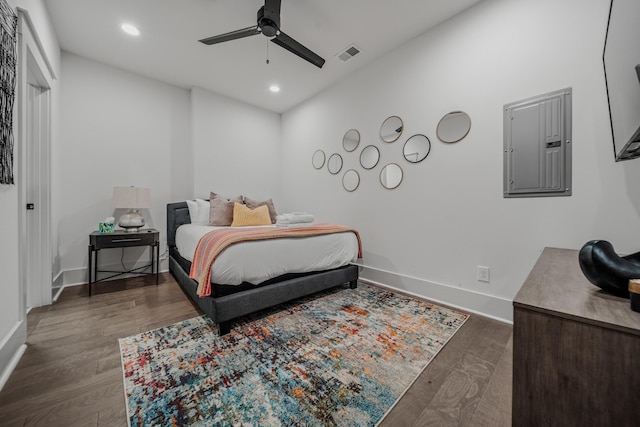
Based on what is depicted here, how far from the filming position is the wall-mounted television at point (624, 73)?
950 mm

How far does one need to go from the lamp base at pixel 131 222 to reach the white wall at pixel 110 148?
1.24ft

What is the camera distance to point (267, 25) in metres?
2.12

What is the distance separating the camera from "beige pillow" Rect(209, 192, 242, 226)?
3.36 metres

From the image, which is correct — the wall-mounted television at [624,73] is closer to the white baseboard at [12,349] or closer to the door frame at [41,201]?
the white baseboard at [12,349]

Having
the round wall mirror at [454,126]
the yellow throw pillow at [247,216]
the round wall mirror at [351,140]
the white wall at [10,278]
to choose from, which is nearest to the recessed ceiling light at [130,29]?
the white wall at [10,278]

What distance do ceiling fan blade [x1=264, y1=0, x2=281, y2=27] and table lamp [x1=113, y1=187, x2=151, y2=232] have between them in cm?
248

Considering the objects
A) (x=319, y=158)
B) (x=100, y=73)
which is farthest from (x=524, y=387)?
(x=100, y=73)

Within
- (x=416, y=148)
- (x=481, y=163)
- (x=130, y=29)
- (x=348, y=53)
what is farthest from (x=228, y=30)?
(x=481, y=163)

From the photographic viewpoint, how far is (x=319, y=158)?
13.2ft

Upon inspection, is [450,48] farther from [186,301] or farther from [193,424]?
[186,301]

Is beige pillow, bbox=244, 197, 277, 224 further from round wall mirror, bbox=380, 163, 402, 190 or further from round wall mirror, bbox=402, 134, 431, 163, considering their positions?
→ round wall mirror, bbox=402, 134, 431, 163

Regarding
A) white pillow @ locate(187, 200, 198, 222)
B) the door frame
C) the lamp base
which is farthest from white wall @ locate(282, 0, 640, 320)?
the door frame

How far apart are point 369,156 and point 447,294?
6.06 feet

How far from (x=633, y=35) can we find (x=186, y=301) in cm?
340
